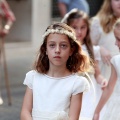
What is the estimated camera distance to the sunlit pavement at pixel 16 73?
7246mm

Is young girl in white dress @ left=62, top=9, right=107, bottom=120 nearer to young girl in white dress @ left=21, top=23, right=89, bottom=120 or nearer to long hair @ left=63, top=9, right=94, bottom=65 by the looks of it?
long hair @ left=63, top=9, right=94, bottom=65

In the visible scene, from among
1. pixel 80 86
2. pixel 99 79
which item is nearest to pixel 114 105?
pixel 99 79

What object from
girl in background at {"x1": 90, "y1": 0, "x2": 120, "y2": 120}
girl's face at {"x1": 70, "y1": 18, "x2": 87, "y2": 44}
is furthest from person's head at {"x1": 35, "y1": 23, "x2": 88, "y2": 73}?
girl in background at {"x1": 90, "y1": 0, "x2": 120, "y2": 120}

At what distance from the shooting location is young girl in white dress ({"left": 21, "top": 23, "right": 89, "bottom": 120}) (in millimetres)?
3973

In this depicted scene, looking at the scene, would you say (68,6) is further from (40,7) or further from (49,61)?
(40,7)

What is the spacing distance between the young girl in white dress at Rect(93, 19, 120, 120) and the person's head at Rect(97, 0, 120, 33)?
3.85ft

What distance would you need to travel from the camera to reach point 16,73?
11.1 meters

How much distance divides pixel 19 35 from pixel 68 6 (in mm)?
7965

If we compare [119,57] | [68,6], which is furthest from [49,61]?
[68,6]

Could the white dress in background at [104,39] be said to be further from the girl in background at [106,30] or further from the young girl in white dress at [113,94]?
the young girl in white dress at [113,94]

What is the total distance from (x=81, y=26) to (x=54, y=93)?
1850mm

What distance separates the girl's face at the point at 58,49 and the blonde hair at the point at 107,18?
2.28 meters

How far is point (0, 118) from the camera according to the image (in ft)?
22.4

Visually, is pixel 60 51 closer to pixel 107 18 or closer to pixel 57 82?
pixel 57 82
